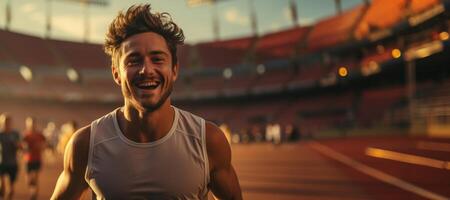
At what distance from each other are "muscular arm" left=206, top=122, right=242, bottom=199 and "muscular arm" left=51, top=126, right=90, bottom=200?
587mm

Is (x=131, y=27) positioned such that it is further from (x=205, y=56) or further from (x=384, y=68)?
(x=205, y=56)

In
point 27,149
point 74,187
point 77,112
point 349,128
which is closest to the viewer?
point 74,187

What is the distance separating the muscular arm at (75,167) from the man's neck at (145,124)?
193 millimetres

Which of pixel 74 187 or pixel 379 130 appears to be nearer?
pixel 74 187

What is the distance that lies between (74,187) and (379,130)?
3217 cm

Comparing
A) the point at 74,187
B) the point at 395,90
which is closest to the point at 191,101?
the point at 395,90

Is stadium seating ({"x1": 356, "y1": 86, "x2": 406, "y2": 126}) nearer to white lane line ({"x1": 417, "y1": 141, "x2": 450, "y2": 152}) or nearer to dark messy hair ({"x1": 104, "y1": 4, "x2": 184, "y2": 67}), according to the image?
white lane line ({"x1": 417, "y1": 141, "x2": 450, "y2": 152})

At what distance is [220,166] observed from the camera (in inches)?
79.9

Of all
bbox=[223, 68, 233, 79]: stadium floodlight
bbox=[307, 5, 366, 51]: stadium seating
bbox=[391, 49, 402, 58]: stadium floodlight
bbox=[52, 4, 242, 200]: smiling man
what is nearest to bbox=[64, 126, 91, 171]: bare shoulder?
bbox=[52, 4, 242, 200]: smiling man

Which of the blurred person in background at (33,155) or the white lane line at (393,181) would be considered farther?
the blurred person in background at (33,155)

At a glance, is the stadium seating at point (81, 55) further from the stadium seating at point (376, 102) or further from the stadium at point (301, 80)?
the stadium seating at point (376, 102)

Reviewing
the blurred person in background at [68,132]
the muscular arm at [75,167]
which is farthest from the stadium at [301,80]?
the muscular arm at [75,167]

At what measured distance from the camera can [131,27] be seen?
6.23ft

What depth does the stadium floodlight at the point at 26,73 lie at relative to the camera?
138 feet
